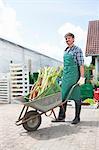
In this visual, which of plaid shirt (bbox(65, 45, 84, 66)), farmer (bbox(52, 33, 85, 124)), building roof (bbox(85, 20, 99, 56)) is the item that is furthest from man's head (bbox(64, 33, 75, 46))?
building roof (bbox(85, 20, 99, 56))

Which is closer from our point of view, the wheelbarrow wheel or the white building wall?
the wheelbarrow wheel

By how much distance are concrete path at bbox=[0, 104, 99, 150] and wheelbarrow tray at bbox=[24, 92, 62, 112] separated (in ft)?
1.40

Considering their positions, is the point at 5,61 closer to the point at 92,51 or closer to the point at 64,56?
the point at 92,51

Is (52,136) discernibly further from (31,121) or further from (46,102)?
(46,102)

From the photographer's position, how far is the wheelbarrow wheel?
6.25m

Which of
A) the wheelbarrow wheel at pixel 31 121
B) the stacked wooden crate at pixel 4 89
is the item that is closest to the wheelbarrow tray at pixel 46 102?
the wheelbarrow wheel at pixel 31 121

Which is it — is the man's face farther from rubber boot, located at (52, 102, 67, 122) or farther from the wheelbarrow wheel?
the wheelbarrow wheel

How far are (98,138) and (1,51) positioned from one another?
897cm

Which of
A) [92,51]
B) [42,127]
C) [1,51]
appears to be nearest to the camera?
[42,127]

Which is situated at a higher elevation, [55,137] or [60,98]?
[60,98]

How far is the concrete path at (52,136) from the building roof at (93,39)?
9.48 meters

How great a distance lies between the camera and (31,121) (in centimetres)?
637

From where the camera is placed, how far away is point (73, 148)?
500 cm

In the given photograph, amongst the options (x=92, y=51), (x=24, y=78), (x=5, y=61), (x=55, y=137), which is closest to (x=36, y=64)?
(x=92, y=51)
